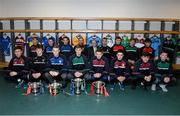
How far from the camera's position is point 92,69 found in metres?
4.86

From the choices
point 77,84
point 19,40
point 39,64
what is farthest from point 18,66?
point 77,84

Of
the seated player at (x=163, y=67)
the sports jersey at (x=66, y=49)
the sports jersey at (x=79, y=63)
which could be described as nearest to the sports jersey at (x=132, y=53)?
the seated player at (x=163, y=67)

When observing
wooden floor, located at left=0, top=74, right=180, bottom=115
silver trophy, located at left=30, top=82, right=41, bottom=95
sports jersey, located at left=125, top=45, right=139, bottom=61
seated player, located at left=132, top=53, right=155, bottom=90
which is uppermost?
sports jersey, located at left=125, top=45, right=139, bottom=61

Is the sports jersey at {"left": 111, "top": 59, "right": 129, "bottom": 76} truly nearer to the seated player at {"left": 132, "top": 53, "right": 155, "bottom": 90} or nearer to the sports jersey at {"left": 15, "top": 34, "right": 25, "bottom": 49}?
the seated player at {"left": 132, "top": 53, "right": 155, "bottom": 90}

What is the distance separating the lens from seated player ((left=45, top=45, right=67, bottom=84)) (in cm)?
471

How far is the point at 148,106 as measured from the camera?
153 inches

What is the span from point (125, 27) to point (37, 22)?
2093 millimetres

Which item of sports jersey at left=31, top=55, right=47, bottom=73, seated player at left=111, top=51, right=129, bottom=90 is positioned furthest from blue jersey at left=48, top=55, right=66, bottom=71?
seated player at left=111, top=51, right=129, bottom=90

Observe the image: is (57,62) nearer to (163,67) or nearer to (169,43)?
(163,67)
